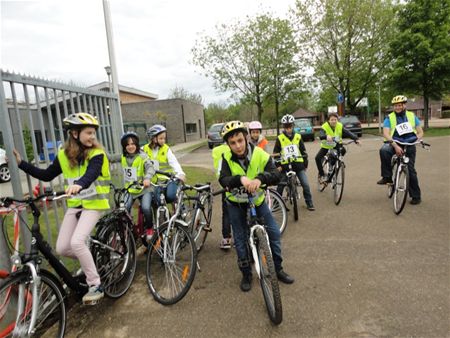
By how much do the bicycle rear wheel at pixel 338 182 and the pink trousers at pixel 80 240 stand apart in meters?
4.86

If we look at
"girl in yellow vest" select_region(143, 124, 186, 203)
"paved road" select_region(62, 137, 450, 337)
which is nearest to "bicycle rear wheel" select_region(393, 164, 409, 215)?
"paved road" select_region(62, 137, 450, 337)

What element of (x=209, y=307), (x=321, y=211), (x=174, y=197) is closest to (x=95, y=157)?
(x=174, y=197)

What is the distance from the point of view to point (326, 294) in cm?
320

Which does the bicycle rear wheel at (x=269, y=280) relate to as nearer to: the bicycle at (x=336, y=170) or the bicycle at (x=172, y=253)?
the bicycle at (x=172, y=253)

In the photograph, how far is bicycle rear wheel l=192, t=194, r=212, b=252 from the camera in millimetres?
4230

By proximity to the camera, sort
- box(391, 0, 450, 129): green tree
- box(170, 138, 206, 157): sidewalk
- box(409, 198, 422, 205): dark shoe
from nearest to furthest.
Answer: box(409, 198, 422, 205): dark shoe, box(391, 0, 450, 129): green tree, box(170, 138, 206, 157): sidewalk

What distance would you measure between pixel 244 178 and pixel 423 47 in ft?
75.3

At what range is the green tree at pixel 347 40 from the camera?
25.5 metres

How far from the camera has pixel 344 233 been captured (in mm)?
4797

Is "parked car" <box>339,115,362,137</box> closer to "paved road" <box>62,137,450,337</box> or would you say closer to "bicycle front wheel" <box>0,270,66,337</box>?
"paved road" <box>62,137,450,337</box>

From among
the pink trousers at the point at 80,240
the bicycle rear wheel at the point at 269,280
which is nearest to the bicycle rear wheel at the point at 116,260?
the pink trousers at the point at 80,240

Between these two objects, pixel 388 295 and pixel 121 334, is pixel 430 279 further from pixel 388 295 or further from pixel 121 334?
pixel 121 334

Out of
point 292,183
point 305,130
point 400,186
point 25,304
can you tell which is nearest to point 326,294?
point 292,183

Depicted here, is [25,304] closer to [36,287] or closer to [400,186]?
[36,287]
